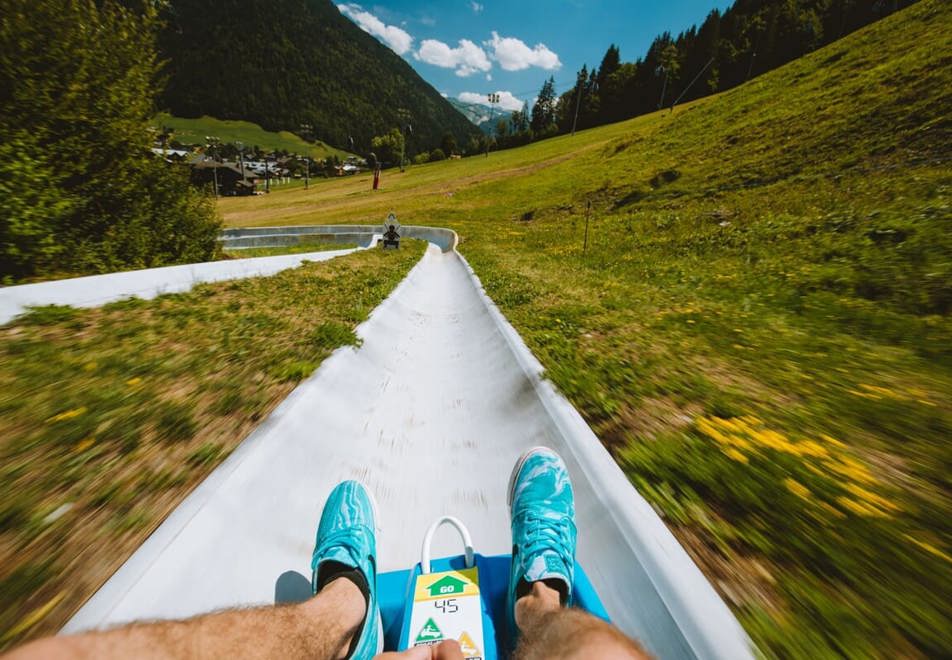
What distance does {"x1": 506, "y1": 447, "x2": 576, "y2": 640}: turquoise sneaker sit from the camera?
6.66 feet

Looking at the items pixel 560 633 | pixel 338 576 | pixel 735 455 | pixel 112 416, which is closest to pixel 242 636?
pixel 338 576

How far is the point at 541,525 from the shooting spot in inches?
88.1

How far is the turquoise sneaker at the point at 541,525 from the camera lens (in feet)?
6.66

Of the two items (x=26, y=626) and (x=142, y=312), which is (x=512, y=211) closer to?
(x=142, y=312)

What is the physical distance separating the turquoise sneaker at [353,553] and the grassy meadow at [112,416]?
2.76 ft

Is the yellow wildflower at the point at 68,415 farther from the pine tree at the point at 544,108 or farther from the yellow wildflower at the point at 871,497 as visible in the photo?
the pine tree at the point at 544,108

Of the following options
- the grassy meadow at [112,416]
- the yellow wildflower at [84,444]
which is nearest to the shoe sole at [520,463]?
the grassy meadow at [112,416]

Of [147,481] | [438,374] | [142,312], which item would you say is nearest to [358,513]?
[147,481]

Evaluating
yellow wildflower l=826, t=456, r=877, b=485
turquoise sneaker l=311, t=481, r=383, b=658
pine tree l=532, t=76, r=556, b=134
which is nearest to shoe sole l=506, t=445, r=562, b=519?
turquoise sneaker l=311, t=481, r=383, b=658

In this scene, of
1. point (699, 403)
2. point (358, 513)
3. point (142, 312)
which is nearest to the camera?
point (358, 513)

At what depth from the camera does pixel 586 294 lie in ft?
25.7

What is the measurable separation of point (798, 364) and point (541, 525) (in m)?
3.62

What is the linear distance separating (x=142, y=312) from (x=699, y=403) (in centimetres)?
729

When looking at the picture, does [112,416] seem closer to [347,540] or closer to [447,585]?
[347,540]
